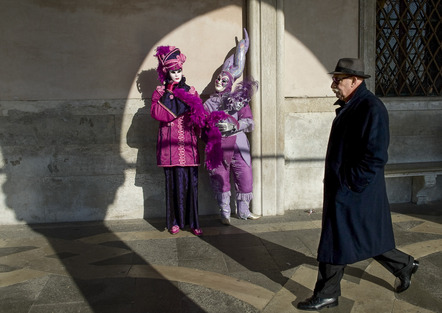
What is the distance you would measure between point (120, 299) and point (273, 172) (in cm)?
274

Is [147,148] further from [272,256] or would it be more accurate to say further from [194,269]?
[272,256]

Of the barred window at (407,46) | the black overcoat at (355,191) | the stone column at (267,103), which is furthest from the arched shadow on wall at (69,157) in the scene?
the black overcoat at (355,191)

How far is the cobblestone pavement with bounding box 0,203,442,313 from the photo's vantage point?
3.44m

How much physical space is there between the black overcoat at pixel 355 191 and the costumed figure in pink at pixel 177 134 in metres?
2.08

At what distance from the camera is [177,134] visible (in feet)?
16.4

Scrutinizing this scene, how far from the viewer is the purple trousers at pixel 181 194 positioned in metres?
5.05

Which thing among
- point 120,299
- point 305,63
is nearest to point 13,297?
point 120,299

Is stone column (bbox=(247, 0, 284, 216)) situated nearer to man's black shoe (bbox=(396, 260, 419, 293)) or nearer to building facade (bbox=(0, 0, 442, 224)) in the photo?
building facade (bbox=(0, 0, 442, 224))

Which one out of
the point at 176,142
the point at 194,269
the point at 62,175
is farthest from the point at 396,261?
the point at 62,175

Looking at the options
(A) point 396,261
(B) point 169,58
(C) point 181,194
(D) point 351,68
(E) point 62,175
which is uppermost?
(B) point 169,58

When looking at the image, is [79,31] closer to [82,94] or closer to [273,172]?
[82,94]

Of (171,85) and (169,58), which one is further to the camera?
(171,85)

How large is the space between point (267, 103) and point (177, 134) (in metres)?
1.26

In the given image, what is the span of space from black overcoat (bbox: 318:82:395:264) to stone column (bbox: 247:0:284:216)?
Answer: 238 cm
